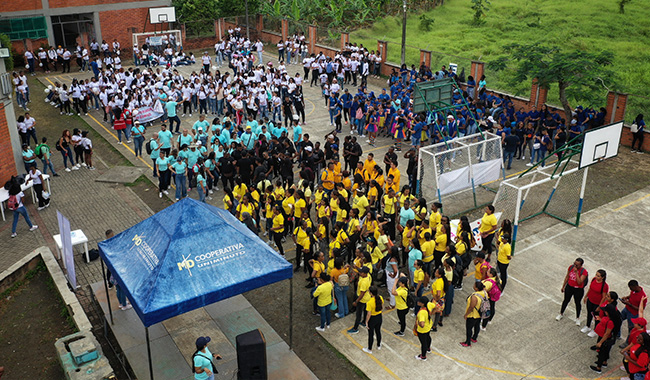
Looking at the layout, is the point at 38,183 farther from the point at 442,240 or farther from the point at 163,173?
the point at 442,240

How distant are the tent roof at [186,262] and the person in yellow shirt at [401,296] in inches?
86.0

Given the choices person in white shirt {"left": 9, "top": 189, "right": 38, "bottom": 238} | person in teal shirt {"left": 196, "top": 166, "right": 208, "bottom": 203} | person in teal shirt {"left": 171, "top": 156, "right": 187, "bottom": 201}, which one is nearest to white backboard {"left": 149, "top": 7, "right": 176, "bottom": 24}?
person in teal shirt {"left": 171, "top": 156, "right": 187, "bottom": 201}

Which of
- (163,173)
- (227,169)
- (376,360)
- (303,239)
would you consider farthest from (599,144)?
(163,173)

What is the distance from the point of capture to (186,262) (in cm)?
1040

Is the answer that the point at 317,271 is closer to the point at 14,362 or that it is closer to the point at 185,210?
the point at 185,210

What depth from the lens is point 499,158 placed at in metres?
18.9

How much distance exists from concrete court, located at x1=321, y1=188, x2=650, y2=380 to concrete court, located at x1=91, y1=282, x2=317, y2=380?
1.18 meters

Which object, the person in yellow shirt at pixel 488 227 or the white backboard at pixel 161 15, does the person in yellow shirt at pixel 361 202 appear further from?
the white backboard at pixel 161 15

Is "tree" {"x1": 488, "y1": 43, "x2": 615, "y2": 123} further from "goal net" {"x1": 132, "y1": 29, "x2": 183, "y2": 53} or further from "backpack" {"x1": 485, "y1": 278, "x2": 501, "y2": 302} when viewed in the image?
"goal net" {"x1": 132, "y1": 29, "x2": 183, "y2": 53}

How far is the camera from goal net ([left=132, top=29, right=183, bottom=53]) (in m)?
38.4

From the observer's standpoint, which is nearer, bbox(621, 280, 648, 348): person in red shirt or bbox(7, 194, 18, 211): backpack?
bbox(621, 280, 648, 348): person in red shirt

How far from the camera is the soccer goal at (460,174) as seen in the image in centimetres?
1731

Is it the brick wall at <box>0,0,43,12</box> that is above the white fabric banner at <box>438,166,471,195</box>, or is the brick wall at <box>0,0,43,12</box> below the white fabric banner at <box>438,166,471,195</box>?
above

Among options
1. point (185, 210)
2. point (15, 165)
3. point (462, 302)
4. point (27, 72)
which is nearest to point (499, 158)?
point (462, 302)
